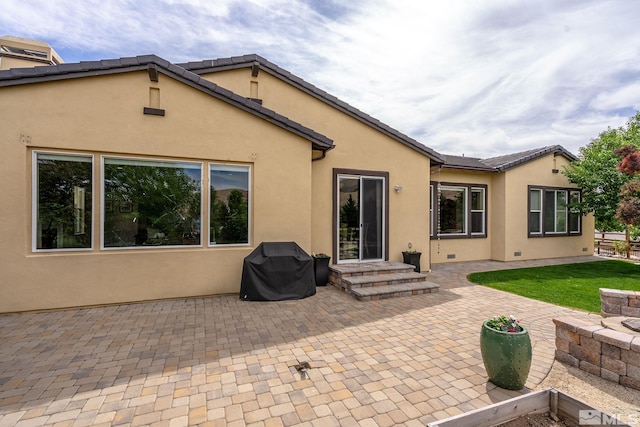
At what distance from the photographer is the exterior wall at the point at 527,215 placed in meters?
12.3

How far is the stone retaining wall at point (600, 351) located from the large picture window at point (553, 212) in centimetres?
1085

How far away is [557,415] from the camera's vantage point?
8.77ft

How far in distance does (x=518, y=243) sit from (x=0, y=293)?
1644 cm

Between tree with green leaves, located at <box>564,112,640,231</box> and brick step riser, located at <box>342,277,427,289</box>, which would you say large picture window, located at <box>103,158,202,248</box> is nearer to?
brick step riser, located at <box>342,277,427,289</box>

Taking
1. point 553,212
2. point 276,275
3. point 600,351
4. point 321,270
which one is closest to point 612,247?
point 553,212

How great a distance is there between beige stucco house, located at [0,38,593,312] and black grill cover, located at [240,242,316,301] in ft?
1.76

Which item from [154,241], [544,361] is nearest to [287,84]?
[154,241]

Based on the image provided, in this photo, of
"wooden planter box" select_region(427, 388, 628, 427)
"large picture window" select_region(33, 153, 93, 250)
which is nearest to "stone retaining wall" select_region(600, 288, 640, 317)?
"wooden planter box" select_region(427, 388, 628, 427)

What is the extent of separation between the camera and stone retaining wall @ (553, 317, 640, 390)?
10.8 ft

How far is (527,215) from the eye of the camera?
41.5 feet

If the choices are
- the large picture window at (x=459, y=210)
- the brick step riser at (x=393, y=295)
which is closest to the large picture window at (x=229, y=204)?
the brick step riser at (x=393, y=295)

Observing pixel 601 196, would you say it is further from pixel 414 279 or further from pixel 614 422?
pixel 614 422

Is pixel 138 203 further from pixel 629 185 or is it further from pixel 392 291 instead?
pixel 629 185

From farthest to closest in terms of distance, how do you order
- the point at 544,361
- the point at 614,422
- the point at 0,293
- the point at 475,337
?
the point at 0,293, the point at 475,337, the point at 544,361, the point at 614,422
